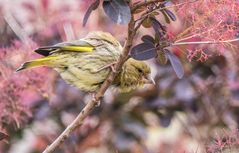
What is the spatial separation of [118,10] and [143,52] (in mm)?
194

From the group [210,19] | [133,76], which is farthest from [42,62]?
[210,19]

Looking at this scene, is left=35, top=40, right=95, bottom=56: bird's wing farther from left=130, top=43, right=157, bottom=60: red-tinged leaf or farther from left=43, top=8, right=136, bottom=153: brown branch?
left=130, top=43, right=157, bottom=60: red-tinged leaf

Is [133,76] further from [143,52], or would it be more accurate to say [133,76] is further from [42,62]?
[143,52]

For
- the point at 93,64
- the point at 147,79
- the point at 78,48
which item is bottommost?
the point at 147,79

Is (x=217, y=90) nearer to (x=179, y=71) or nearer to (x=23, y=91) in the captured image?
(x=23, y=91)

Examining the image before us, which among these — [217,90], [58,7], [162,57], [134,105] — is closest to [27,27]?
[58,7]

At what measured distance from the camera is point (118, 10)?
2.08 meters

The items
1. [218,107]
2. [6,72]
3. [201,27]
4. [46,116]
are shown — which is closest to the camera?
[201,27]

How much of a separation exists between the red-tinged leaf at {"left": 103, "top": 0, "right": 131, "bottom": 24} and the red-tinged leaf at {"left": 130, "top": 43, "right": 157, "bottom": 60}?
0.15m

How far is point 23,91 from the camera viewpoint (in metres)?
3.12

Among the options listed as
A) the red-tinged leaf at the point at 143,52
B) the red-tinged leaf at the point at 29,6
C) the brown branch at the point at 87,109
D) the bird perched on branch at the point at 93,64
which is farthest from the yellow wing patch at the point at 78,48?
the red-tinged leaf at the point at 29,6

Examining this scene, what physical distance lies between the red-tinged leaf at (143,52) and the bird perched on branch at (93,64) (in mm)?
730

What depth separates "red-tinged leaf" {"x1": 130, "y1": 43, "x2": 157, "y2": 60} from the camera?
7.22ft

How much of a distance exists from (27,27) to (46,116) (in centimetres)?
53
